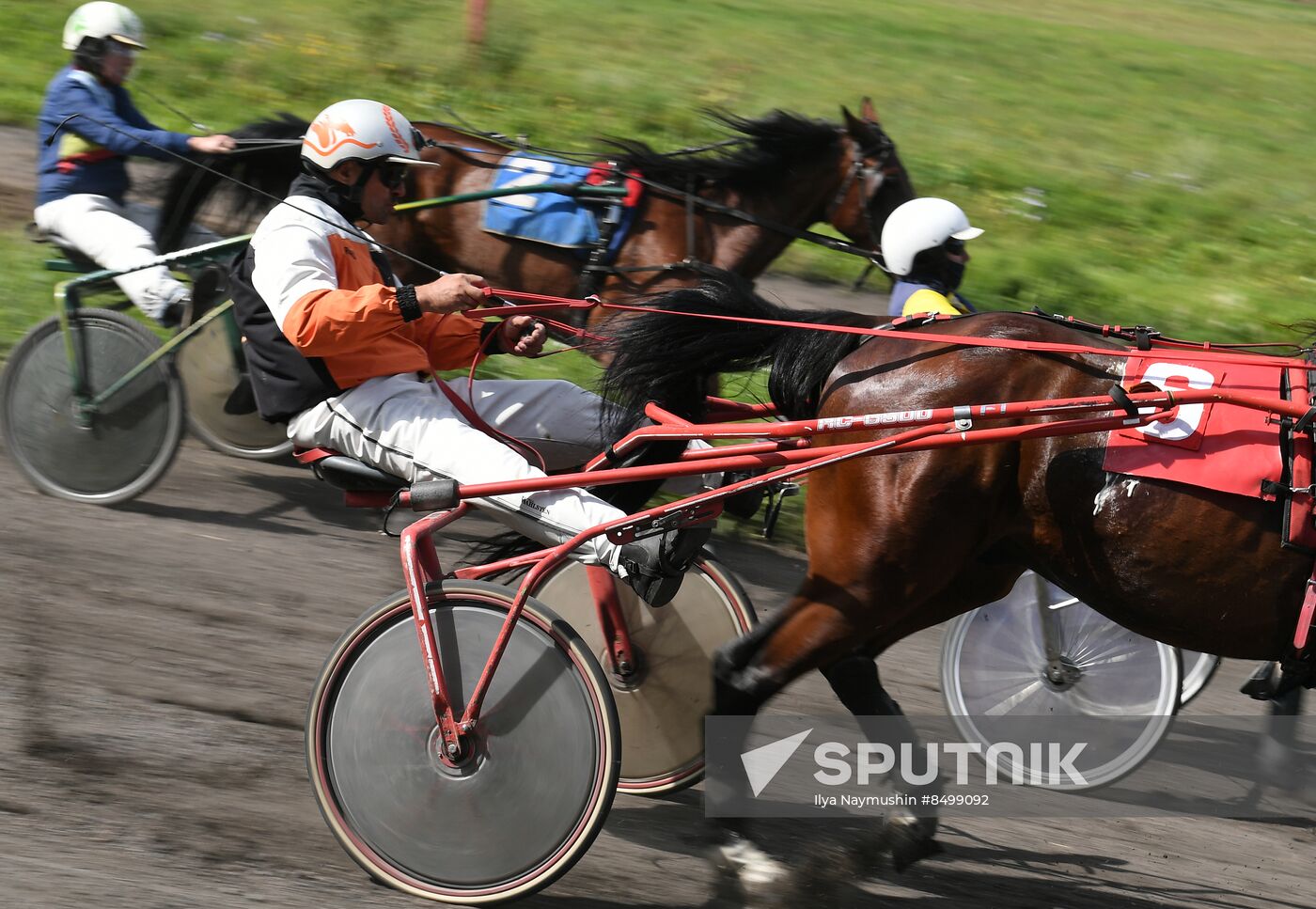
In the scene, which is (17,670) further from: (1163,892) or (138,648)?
(1163,892)

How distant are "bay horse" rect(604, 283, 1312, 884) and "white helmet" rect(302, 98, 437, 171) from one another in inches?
A: 36.1

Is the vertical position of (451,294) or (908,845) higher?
(451,294)

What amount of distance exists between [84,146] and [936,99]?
32.3 feet

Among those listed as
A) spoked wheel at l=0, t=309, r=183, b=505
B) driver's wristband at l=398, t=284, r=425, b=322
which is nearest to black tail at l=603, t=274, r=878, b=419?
driver's wristband at l=398, t=284, r=425, b=322

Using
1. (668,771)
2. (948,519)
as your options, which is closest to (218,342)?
(668,771)

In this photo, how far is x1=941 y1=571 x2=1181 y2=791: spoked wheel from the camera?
4.47 meters

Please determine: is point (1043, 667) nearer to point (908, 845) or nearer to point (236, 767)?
point (908, 845)

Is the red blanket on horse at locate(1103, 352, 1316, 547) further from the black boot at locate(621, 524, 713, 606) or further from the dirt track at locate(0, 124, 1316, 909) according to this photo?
the dirt track at locate(0, 124, 1316, 909)

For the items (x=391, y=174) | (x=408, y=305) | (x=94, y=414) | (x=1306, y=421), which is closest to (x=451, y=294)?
(x=408, y=305)

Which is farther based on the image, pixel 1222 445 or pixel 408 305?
pixel 408 305

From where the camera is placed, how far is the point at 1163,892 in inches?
149

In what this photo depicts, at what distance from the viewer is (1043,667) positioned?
4520 millimetres

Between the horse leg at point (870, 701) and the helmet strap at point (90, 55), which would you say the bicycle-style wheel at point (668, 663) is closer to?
the horse leg at point (870, 701)

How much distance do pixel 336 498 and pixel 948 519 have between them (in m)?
3.35
